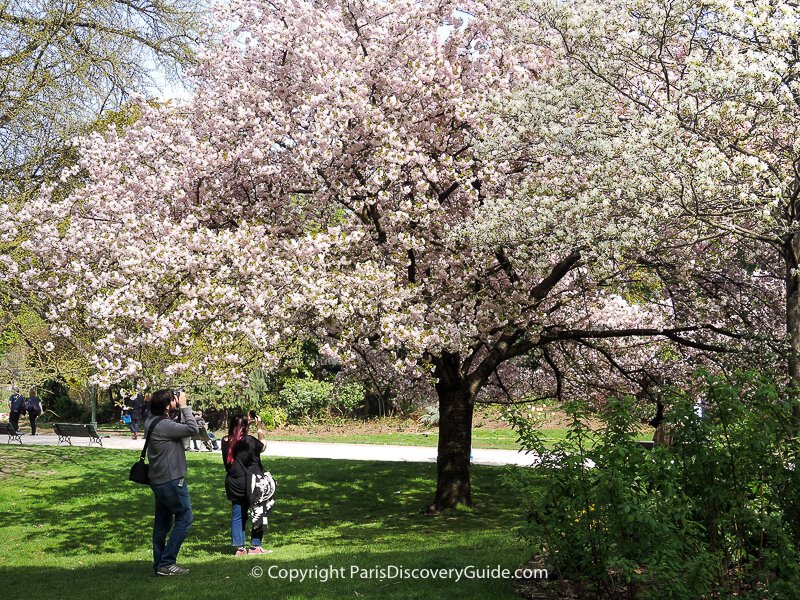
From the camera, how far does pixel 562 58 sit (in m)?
10.8

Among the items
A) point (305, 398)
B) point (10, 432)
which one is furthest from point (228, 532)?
point (305, 398)

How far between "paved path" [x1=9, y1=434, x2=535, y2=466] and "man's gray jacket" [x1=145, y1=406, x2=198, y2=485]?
12295 millimetres

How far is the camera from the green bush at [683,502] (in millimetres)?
5977

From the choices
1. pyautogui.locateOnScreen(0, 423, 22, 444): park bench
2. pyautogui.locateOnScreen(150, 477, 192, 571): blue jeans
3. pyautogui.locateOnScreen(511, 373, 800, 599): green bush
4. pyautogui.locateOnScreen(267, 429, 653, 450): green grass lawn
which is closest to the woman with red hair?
pyautogui.locateOnScreen(150, 477, 192, 571): blue jeans

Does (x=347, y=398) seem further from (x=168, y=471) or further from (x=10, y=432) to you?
(x=168, y=471)

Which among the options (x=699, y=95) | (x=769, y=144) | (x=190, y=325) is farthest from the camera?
(x=190, y=325)

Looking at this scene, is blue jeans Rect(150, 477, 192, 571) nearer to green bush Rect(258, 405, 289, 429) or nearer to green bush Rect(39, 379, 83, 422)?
green bush Rect(258, 405, 289, 429)

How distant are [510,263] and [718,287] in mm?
3451

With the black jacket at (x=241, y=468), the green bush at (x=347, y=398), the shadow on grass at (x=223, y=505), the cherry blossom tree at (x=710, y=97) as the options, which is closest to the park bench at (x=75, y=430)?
the shadow on grass at (x=223, y=505)

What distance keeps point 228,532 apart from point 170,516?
4682 millimetres

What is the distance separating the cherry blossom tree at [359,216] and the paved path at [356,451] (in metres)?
7.34

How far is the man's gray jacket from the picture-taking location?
8.26 m

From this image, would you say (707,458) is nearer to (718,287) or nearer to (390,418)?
(718,287)

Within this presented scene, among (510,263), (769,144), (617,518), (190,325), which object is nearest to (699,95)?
(769,144)
